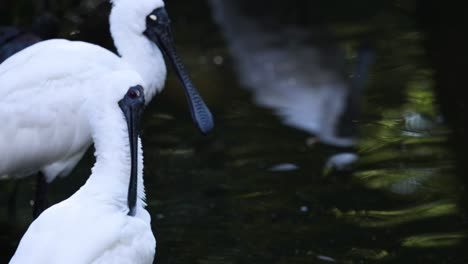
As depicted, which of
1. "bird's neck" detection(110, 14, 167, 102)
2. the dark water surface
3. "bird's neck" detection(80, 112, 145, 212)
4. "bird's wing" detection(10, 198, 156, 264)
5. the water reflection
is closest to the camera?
"bird's wing" detection(10, 198, 156, 264)

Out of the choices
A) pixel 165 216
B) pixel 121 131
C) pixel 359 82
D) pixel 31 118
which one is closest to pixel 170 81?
pixel 359 82

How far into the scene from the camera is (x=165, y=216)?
8430mm

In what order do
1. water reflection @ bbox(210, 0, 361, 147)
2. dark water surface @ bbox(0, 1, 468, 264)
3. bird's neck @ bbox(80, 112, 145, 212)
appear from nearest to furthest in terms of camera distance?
1. bird's neck @ bbox(80, 112, 145, 212)
2. dark water surface @ bbox(0, 1, 468, 264)
3. water reflection @ bbox(210, 0, 361, 147)

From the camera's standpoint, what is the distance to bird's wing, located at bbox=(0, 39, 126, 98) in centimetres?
734

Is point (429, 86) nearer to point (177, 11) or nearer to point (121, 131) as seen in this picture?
point (177, 11)

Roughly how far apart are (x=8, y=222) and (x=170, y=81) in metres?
3.46

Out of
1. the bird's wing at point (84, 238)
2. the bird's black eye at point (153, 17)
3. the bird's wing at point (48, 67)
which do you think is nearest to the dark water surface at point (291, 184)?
the bird's wing at point (48, 67)

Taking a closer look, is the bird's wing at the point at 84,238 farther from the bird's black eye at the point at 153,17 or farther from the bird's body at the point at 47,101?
the bird's black eye at the point at 153,17

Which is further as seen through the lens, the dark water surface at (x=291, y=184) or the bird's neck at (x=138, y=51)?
the bird's neck at (x=138, y=51)

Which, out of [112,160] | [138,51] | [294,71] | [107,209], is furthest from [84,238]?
[294,71]

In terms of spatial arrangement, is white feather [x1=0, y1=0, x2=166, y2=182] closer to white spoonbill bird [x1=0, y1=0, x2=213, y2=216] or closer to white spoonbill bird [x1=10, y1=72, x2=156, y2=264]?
white spoonbill bird [x1=0, y1=0, x2=213, y2=216]

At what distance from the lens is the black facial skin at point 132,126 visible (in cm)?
622

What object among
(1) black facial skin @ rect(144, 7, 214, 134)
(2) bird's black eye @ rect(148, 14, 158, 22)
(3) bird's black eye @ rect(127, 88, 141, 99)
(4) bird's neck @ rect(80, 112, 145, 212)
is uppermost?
(3) bird's black eye @ rect(127, 88, 141, 99)

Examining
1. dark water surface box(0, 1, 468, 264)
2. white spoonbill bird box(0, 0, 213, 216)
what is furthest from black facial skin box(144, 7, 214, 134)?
dark water surface box(0, 1, 468, 264)
